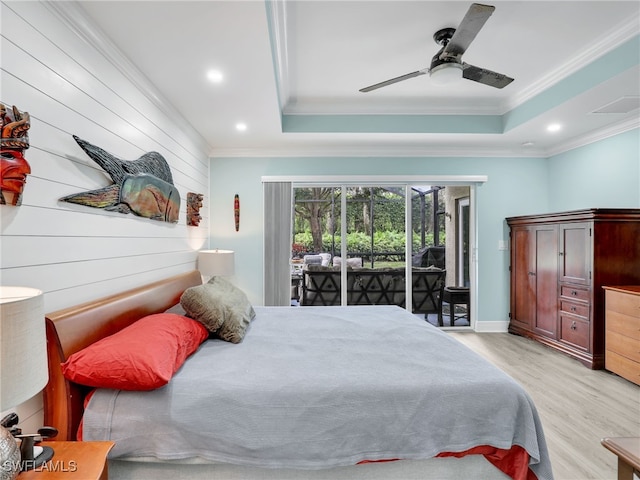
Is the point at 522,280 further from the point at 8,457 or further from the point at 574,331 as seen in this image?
the point at 8,457

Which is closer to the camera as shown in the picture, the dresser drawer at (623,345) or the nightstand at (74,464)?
the nightstand at (74,464)

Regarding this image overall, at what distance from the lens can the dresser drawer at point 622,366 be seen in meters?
2.68

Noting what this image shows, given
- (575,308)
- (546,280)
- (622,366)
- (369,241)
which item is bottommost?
(622,366)

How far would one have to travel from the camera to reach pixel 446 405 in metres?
1.40

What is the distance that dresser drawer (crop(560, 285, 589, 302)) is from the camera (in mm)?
3180

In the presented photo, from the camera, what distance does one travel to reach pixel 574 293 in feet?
10.8

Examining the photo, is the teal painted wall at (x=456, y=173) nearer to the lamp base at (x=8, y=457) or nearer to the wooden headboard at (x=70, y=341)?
the wooden headboard at (x=70, y=341)

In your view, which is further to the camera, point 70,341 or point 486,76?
point 486,76

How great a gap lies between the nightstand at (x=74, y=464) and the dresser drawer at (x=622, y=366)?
384 cm

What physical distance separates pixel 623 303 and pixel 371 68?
10.2 ft

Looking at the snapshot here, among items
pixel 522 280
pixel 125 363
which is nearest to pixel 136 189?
pixel 125 363

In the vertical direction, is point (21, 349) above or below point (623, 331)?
above

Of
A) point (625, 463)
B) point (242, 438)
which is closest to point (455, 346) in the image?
point (625, 463)

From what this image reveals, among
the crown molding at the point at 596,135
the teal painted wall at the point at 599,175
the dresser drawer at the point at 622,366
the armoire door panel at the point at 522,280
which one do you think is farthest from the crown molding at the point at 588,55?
the dresser drawer at the point at 622,366
